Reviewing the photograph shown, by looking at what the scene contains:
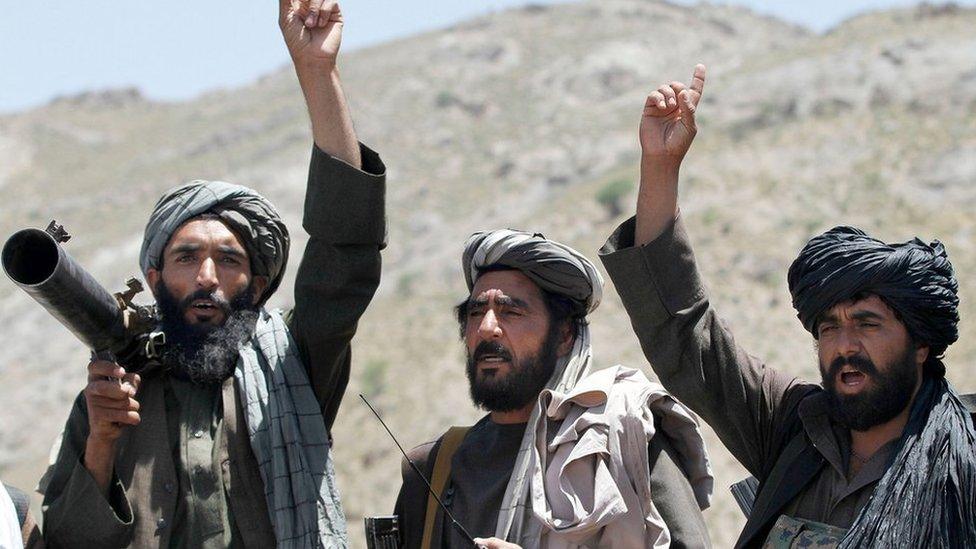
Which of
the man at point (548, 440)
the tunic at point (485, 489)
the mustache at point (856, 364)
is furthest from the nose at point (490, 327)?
the mustache at point (856, 364)

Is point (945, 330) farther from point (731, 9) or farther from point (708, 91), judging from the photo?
point (731, 9)

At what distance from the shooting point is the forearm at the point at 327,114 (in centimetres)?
438

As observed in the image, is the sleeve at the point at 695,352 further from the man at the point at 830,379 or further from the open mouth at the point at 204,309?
the open mouth at the point at 204,309

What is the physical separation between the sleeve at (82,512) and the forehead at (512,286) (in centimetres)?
126

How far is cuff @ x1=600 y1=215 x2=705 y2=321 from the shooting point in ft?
13.4

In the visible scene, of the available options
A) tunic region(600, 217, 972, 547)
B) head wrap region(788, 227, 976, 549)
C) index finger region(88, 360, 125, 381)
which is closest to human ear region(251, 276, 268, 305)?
index finger region(88, 360, 125, 381)

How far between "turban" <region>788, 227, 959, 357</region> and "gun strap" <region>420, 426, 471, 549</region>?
1185 mm

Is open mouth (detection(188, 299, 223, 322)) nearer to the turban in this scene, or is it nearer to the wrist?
the wrist

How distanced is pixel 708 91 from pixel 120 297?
121ft

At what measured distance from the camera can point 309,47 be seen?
441cm

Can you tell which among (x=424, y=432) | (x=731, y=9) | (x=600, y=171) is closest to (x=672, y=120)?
(x=424, y=432)

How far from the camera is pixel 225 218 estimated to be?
15.5ft

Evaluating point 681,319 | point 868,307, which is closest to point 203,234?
point 681,319

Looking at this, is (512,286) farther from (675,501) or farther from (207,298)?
(207,298)
